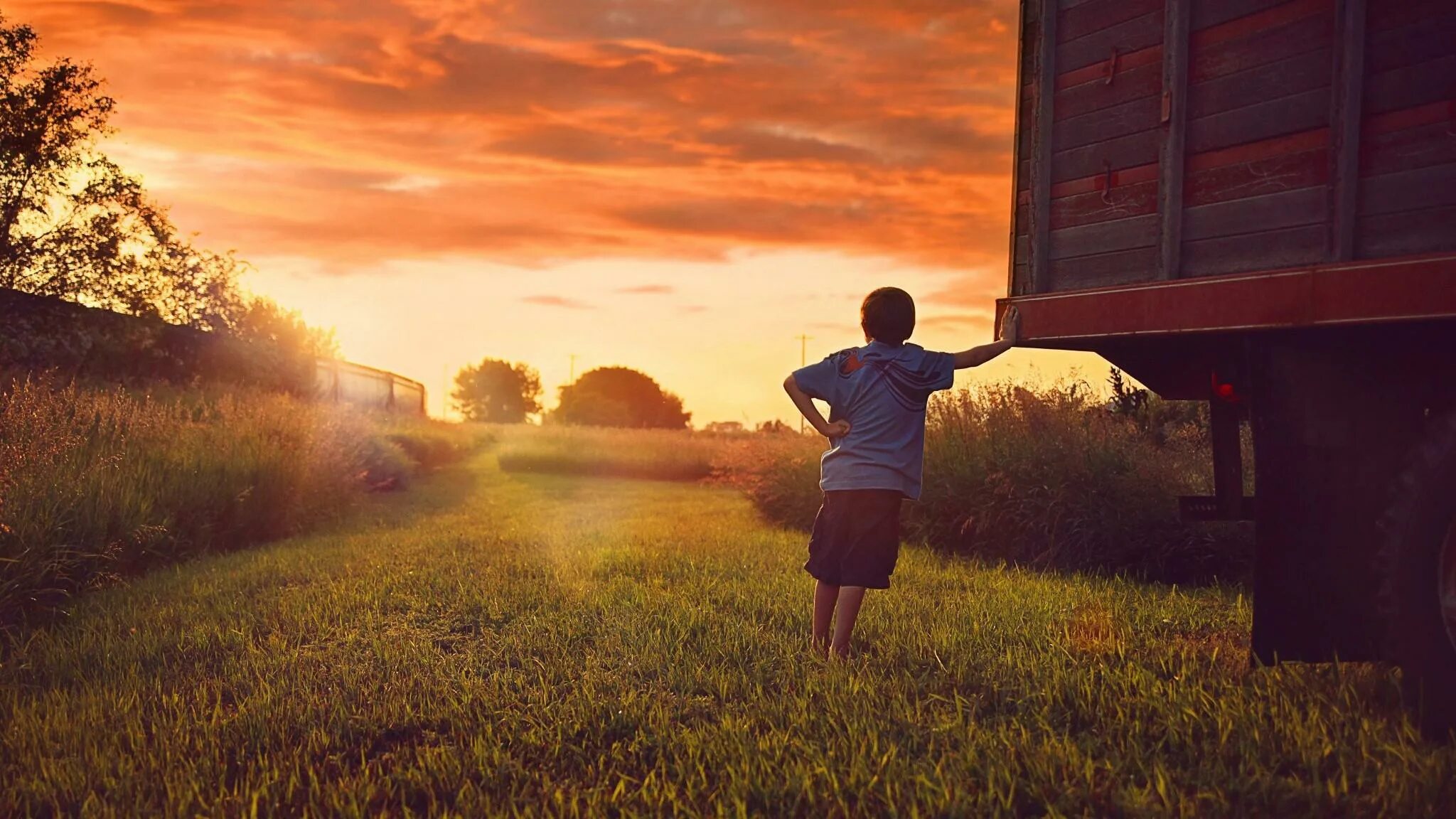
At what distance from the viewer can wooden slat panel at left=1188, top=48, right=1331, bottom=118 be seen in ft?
12.2

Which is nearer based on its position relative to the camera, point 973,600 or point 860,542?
point 860,542

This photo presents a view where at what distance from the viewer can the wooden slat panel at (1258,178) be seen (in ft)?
12.1

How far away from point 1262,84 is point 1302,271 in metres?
0.86

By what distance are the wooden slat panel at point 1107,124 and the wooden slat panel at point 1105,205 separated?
0.26 meters

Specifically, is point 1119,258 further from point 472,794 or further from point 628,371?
point 628,371

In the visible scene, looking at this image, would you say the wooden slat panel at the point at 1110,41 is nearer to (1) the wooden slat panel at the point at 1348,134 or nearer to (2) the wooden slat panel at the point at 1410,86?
(1) the wooden slat panel at the point at 1348,134

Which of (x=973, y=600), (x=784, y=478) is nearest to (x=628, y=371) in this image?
(x=784, y=478)

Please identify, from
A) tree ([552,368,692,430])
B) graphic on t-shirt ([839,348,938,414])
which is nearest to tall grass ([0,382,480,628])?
graphic on t-shirt ([839,348,938,414])

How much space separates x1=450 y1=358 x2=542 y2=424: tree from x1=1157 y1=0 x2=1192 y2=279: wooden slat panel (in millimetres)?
99676

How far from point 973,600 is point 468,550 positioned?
16.1 ft

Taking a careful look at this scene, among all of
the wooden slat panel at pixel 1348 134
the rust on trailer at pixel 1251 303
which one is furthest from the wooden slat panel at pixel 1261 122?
the rust on trailer at pixel 1251 303

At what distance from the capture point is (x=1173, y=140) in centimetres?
416

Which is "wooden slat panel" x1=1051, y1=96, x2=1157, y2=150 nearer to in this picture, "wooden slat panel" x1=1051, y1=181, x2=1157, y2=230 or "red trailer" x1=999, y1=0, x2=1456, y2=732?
"red trailer" x1=999, y1=0, x2=1456, y2=732

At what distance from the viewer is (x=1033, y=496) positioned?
816 centimetres
